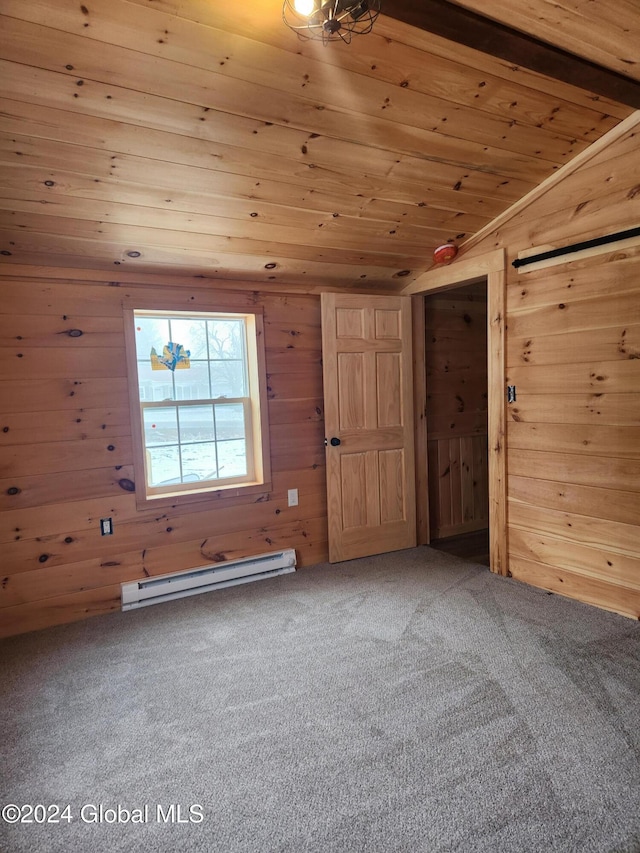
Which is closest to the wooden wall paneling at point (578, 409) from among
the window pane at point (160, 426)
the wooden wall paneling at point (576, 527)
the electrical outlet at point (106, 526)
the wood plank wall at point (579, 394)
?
the wood plank wall at point (579, 394)

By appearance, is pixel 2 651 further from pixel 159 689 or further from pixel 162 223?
pixel 162 223

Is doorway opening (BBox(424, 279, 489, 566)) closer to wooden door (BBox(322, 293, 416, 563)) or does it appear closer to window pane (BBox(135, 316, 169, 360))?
wooden door (BBox(322, 293, 416, 563))

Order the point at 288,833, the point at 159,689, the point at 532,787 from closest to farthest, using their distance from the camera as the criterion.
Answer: the point at 288,833 < the point at 532,787 < the point at 159,689

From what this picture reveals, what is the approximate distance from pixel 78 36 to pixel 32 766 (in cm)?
258

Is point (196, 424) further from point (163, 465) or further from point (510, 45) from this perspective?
point (510, 45)

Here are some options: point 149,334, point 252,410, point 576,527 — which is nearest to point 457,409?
point 576,527

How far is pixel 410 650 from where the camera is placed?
2494mm

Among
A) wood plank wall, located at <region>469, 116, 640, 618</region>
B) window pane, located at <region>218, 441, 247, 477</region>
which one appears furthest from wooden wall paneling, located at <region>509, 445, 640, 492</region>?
window pane, located at <region>218, 441, 247, 477</region>

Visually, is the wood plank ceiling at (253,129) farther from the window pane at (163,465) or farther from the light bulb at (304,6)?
the window pane at (163,465)

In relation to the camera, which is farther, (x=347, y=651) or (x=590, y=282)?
(x=590, y=282)

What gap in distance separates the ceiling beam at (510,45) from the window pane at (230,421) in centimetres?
242

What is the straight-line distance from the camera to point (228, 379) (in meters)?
3.62

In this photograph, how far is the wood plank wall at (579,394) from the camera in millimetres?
2650

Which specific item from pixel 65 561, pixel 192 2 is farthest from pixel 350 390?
pixel 192 2
